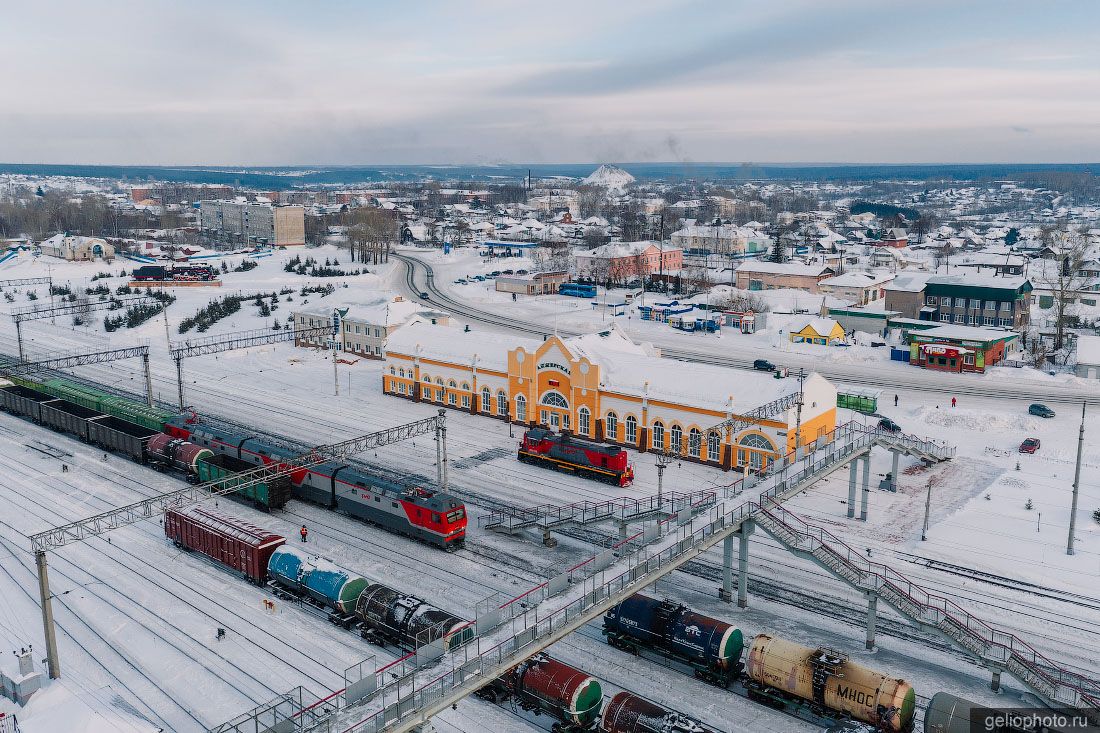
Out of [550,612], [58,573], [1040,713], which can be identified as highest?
[550,612]

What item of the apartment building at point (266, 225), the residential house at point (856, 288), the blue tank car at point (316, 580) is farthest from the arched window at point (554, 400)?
the apartment building at point (266, 225)

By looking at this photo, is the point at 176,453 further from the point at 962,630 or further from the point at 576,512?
the point at 962,630

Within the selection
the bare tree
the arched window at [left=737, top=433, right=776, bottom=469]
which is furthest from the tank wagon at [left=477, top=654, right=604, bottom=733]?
the bare tree

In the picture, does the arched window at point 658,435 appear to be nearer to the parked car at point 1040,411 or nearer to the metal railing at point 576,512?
the metal railing at point 576,512

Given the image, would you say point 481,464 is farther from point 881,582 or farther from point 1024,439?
point 1024,439

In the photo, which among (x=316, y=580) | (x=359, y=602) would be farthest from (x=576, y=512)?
(x=316, y=580)

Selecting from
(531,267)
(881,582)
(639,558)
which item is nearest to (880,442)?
(881,582)
